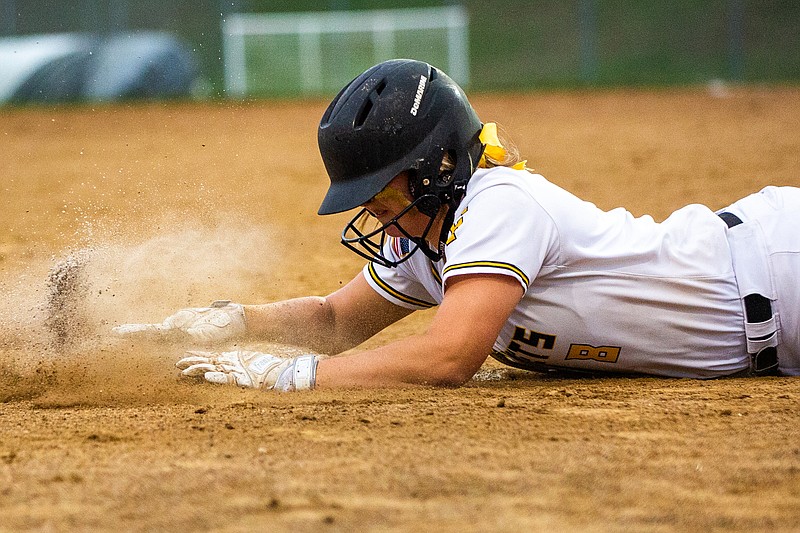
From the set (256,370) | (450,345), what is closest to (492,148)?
(450,345)

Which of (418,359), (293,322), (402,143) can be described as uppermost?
(402,143)

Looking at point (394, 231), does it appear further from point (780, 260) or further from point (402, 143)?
point (780, 260)

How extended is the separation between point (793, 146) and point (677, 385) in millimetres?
8722

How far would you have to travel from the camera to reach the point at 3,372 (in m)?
4.11

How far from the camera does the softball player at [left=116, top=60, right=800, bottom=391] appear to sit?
3328 millimetres

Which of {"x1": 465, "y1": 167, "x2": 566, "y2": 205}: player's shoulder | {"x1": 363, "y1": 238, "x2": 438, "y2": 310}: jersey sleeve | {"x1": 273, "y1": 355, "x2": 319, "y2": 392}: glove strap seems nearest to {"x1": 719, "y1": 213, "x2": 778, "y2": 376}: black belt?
{"x1": 465, "y1": 167, "x2": 566, "y2": 205}: player's shoulder

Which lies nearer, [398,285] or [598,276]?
[598,276]

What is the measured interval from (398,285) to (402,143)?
82cm

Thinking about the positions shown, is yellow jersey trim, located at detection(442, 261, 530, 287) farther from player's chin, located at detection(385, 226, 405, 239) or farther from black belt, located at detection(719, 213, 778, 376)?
black belt, located at detection(719, 213, 778, 376)

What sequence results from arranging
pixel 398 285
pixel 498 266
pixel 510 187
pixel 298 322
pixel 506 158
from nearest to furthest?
pixel 498 266, pixel 510 187, pixel 506 158, pixel 398 285, pixel 298 322

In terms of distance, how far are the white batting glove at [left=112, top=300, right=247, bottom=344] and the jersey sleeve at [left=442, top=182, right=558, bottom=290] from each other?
1184mm

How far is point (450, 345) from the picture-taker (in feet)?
10.8

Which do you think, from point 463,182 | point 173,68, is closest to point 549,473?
point 463,182

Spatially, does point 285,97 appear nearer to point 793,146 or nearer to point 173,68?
point 173,68
